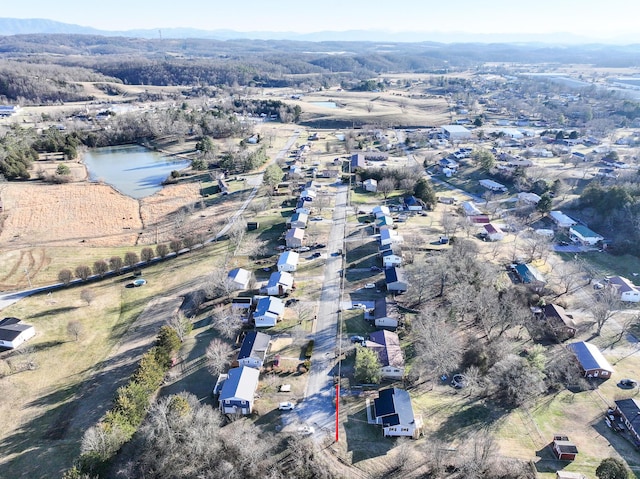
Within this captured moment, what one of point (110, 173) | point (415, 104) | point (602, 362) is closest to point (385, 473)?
point (602, 362)

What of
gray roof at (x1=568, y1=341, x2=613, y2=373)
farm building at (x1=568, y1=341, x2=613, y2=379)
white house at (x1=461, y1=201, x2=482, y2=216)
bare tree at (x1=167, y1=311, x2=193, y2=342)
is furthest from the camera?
white house at (x1=461, y1=201, x2=482, y2=216)

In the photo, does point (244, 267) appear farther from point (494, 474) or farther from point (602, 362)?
point (602, 362)

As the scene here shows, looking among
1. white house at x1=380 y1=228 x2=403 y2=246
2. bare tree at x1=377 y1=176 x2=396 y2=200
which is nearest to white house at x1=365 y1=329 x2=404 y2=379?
white house at x1=380 y1=228 x2=403 y2=246

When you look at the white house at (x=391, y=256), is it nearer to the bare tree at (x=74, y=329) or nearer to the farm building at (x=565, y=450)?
the farm building at (x=565, y=450)

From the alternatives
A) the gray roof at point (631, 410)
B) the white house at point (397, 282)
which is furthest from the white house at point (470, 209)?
the gray roof at point (631, 410)

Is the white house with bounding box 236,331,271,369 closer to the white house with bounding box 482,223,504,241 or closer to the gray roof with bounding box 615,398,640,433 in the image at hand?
the gray roof with bounding box 615,398,640,433
